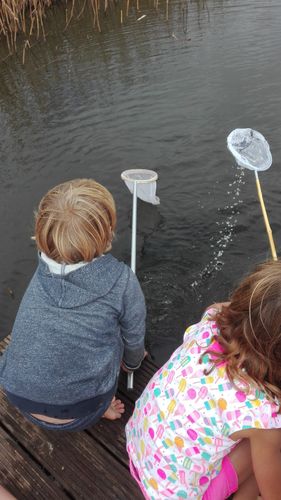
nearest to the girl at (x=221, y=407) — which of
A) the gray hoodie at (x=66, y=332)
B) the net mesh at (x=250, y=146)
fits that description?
the gray hoodie at (x=66, y=332)

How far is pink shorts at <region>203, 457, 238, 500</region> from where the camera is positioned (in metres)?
1.67

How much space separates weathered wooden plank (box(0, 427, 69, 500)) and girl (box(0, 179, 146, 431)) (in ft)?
1.05

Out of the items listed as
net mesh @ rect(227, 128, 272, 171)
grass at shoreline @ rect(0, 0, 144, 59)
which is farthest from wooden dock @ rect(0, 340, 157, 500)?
grass at shoreline @ rect(0, 0, 144, 59)

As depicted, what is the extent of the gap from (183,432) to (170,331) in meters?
1.96

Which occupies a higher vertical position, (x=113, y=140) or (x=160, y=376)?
(x=160, y=376)

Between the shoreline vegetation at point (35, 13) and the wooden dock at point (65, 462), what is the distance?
9196mm

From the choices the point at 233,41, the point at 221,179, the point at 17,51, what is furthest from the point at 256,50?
the point at 17,51

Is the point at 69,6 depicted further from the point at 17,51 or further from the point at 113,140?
the point at 113,140

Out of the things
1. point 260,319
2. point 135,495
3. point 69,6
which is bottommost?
point 135,495

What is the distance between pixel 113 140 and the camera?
6227mm

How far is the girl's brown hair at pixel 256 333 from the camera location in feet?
4.42

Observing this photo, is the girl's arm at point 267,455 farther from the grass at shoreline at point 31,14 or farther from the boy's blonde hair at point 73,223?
the grass at shoreline at point 31,14

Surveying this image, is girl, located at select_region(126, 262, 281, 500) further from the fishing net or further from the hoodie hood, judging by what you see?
the fishing net

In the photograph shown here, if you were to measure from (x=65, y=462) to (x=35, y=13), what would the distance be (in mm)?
10599
